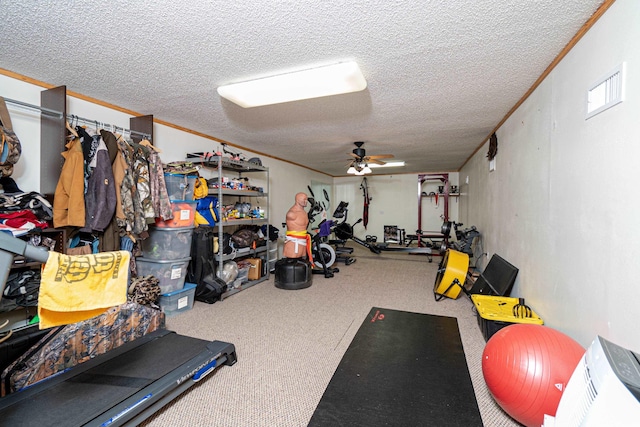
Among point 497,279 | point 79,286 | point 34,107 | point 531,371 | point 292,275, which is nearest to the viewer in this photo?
point 79,286

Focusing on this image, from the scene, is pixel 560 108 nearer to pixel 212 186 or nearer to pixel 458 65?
pixel 458 65

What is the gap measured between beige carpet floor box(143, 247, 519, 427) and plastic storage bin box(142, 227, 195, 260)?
0.65 m

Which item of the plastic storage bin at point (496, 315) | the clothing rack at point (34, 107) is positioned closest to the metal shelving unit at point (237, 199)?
the clothing rack at point (34, 107)

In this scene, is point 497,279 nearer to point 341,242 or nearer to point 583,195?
point 583,195

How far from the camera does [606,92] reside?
53.6 inches

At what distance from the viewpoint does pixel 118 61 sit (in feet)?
6.18

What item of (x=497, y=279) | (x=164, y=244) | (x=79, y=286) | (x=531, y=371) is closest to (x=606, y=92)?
(x=531, y=371)

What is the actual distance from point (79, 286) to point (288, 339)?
1.65 metres

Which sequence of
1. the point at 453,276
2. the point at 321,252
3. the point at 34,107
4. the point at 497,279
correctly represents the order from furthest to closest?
the point at 321,252 → the point at 453,276 → the point at 497,279 → the point at 34,107

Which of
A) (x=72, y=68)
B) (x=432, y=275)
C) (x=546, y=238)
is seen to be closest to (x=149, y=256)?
(x=72, y=68)

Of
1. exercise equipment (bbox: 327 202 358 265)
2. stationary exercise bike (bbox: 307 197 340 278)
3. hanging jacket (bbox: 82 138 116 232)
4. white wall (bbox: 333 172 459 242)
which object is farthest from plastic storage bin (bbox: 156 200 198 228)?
white wall (bbox: 333 172 459 242)

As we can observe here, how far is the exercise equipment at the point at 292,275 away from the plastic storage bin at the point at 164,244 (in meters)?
1.31

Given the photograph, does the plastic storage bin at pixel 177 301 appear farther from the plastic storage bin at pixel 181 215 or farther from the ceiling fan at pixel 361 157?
the ceiling fan at pixel 361 157

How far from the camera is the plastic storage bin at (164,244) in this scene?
2.82 meters
